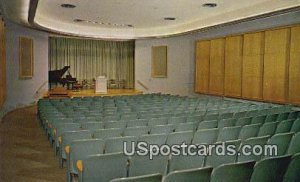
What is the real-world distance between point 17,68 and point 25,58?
3.10 ft

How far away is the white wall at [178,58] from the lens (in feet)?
40.5

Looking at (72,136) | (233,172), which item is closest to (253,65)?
(72,136)

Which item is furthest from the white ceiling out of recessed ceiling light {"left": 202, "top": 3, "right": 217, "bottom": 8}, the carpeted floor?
the carpeted floor

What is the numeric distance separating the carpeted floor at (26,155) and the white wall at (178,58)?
780 cm

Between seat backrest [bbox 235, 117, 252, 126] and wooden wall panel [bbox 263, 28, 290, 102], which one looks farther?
wooden wall panel [bbox 263, 28, 290, 102]

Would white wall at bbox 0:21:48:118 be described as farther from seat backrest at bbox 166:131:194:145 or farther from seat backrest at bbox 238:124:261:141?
seat backrest at bbox 238:124:261:141

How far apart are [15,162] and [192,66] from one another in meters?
10.7

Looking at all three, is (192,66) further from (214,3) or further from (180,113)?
(180,113)

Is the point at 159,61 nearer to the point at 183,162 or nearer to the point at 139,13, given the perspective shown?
the point at 139,13

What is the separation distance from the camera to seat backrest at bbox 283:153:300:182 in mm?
3002

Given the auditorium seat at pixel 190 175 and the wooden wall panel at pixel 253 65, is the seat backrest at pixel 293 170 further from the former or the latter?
the wooden wall panel at pixel 253 65

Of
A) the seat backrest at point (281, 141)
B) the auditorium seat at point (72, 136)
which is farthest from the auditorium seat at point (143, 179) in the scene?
the auditorium seat at point (72, 136)

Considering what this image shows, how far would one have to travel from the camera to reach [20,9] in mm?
8617

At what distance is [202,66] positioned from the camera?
14.2 meters
